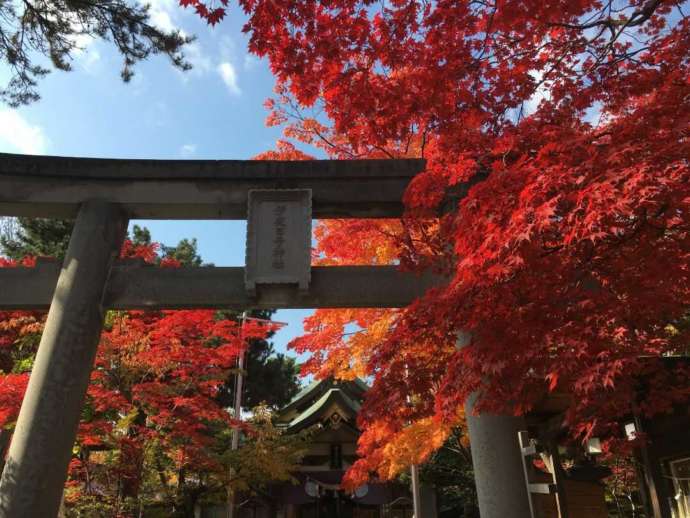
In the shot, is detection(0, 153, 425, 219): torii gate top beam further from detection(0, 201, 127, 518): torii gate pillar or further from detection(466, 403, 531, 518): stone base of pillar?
detection(466, 403, 531, 518): stone base of pillar

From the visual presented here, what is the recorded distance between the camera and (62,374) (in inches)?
267

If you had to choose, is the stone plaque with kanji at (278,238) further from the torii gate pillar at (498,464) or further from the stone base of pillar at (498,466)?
the stone base of pillar at (498,466)

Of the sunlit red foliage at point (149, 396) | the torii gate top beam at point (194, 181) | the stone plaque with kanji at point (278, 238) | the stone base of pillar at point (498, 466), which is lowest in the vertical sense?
the stone base of pillar at point (498, 466)

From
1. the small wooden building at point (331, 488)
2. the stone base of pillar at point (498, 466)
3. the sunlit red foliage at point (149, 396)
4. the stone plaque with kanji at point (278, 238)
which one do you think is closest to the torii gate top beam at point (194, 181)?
the stone plaque with kanji at point (278, 238)

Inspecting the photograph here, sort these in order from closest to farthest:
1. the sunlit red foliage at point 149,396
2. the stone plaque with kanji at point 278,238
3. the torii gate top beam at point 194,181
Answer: the stone plaque with kanji at point 278,238
the torii gate top beam at point 194,181
the sunlit red foliage at point 149,396

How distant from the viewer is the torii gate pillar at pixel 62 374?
6324 mm

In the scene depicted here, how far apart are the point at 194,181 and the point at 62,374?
3340 millimetres

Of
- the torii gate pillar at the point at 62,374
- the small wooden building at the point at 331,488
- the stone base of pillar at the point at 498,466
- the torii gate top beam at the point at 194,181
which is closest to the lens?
the stone base of pillar at the point at 498,466

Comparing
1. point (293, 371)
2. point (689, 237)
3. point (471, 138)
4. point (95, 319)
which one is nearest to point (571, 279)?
point (689, 237)

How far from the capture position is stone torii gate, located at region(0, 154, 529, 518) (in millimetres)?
6402

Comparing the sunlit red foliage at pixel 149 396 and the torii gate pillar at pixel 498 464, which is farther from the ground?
the sunlit red foliage at pixel 149 396

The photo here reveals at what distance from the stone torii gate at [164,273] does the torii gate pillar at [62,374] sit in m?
0.01

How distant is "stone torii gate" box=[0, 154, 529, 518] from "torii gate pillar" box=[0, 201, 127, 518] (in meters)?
0.01

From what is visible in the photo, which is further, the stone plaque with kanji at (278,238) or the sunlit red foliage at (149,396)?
the sunlit red foliage at (149,396)
